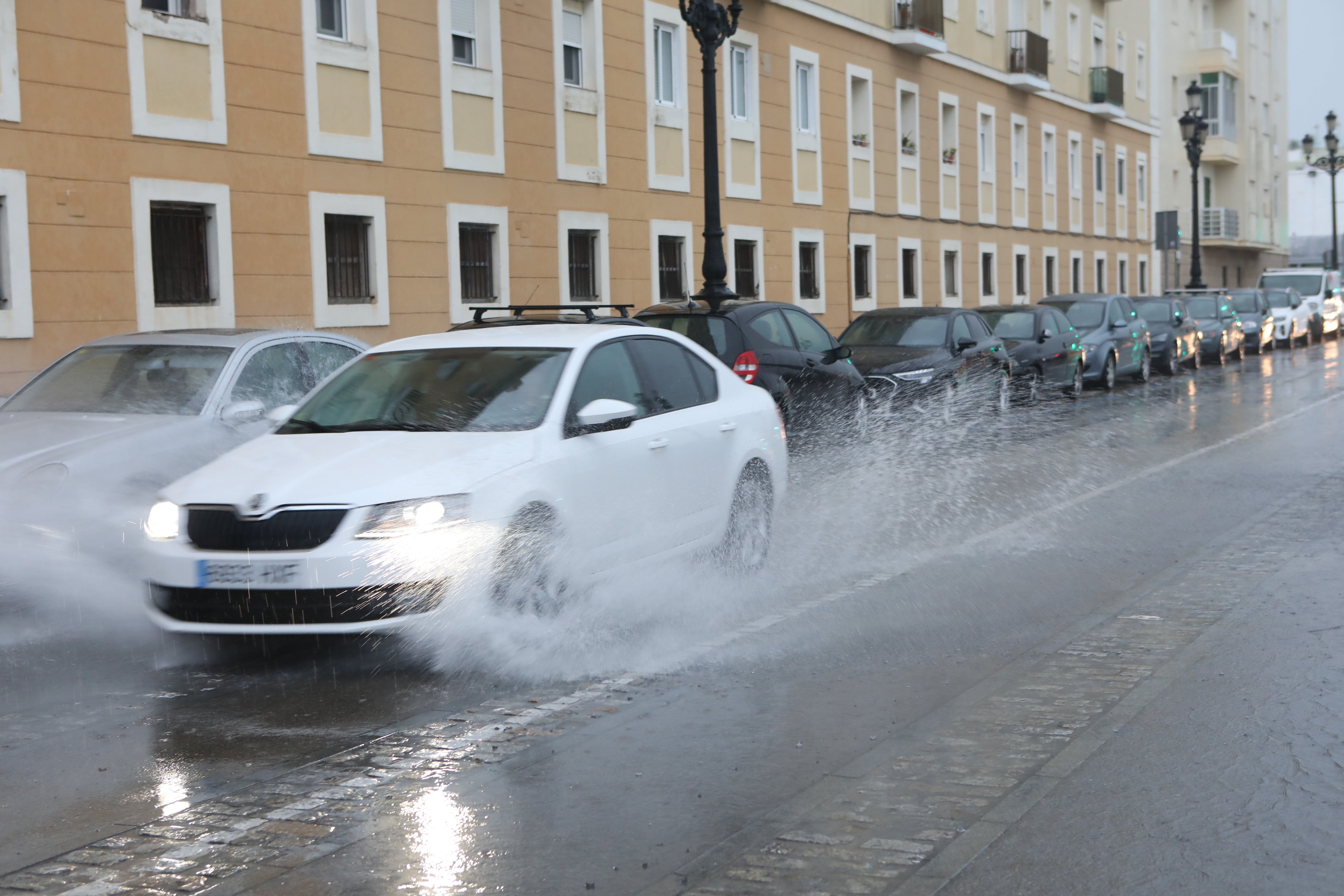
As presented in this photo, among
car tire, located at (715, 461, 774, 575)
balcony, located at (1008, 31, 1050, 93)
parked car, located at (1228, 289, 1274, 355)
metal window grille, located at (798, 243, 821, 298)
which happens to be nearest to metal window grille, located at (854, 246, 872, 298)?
metal window grille, located at (798, 243, 821, 298)

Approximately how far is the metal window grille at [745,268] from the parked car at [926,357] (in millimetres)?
7081

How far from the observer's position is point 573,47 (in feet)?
75.4

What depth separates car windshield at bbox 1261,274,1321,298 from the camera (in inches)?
1969

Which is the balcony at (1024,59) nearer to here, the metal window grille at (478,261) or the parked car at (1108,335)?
the parked car at (1108,335)

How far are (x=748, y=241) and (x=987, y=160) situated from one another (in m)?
13.6

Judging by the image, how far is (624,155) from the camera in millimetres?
23984

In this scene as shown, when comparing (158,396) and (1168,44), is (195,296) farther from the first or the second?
(1168,44)

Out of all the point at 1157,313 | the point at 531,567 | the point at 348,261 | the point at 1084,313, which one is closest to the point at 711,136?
the point at 348,261

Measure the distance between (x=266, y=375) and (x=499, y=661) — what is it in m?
3.54

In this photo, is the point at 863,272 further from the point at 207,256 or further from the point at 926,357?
the point at 207,256

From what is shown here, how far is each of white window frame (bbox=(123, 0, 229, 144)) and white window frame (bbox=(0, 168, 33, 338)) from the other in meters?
1.60

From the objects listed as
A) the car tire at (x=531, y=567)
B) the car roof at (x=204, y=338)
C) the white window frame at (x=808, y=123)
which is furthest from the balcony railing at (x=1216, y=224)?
the car tire at (x=531, y=567)

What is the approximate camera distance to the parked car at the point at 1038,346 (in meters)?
23.0

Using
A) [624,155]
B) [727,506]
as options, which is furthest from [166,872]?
[624,155]
